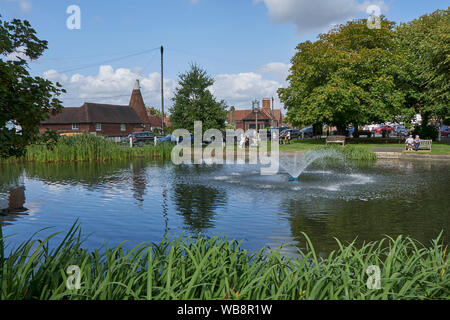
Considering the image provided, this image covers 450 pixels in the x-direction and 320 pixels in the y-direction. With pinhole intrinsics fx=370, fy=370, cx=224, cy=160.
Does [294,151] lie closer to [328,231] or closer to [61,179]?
[61,179]

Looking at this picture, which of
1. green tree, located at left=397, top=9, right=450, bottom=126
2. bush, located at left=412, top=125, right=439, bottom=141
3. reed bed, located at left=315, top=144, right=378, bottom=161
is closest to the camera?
reed bed, located at left=315, top=144, right=378, bottom=161

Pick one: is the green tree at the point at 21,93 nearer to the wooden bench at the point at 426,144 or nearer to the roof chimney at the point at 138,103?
the wooden bench at the point at 426,144

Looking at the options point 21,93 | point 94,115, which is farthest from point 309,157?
point 94,115

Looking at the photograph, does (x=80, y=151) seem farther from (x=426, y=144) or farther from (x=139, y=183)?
(x=426, y=144)

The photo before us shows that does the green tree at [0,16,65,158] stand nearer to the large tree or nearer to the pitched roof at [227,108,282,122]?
the large tree

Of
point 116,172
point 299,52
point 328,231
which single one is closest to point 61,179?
point 116,172

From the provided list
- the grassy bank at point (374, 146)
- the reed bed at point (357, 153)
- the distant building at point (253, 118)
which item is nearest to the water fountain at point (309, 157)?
the reed bed at point (357, 153)

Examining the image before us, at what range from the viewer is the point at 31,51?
495 centimetres

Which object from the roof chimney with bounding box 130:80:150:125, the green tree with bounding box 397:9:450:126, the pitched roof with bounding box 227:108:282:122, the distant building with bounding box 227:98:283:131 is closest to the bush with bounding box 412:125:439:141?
the green tree with bounding box 397:9:450:126

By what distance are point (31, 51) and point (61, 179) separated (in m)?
13.8

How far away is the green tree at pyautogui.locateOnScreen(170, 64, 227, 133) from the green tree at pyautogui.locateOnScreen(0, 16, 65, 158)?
31.0m

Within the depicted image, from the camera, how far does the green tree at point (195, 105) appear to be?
119 feet

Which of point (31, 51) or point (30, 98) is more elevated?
point (31, 51)

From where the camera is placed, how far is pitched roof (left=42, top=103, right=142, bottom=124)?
222 ft
